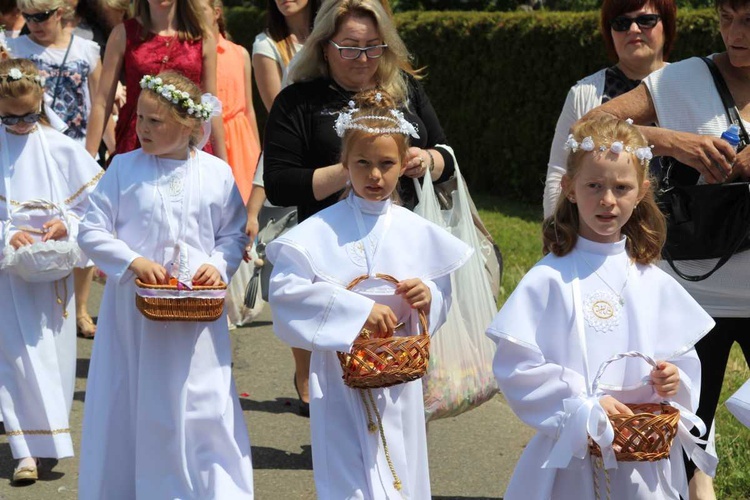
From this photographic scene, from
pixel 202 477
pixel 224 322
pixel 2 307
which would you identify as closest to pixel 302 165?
pixel 224 322

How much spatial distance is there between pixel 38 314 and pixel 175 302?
152cm

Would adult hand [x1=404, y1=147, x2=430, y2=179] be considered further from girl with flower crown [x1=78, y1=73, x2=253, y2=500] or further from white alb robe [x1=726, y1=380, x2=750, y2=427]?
white alb robe [x1=726, y1=380, x2=750, y2=427]

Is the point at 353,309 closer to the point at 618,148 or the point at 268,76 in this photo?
the point at 618,148

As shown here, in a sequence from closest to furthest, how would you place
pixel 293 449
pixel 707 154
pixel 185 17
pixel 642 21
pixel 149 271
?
1. pixel 707 154
2. pixel 149 271
3. pixel 642 21
4. pixel 293 449
5. pixel 185 17

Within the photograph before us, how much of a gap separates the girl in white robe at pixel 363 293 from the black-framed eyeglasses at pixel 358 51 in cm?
37

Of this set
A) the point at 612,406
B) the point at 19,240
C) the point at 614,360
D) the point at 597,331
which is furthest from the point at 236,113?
the point at 612,406

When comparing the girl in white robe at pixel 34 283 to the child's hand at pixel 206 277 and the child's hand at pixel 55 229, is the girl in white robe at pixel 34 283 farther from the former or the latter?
the child's hand at pixel 206 277

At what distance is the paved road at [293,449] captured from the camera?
232 inches

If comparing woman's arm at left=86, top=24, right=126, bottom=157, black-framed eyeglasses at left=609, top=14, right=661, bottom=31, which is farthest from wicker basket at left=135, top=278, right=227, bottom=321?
woman's arm at left=86, top=24, right=126, bottom=157

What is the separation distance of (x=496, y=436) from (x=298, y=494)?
1.34m

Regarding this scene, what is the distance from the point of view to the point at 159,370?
5.32 m

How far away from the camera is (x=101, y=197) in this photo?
5328mm

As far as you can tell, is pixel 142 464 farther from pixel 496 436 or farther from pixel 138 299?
pixel 496 436

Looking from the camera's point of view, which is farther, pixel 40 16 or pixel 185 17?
pixel 40 16
